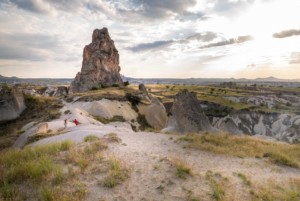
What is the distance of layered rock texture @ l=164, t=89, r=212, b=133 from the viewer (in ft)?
109

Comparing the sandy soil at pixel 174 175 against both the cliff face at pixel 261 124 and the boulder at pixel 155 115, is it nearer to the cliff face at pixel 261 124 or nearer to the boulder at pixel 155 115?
the boulder at pixel 155 115

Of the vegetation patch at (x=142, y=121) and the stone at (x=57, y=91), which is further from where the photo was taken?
the stone at (x=57, y=91)

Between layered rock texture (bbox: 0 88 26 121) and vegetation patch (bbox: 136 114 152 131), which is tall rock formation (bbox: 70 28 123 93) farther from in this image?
layered rock texture (bbox: 0 88 26 121)

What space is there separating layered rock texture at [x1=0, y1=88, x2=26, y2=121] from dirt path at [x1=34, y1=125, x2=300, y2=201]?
108ft

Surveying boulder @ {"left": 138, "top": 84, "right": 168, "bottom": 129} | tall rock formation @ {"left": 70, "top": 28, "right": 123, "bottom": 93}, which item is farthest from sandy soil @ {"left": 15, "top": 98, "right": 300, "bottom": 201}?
tall rock formation @ {"left": 70, "top": 28, "right": 123, "bottom": 93}

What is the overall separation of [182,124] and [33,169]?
80.2ft

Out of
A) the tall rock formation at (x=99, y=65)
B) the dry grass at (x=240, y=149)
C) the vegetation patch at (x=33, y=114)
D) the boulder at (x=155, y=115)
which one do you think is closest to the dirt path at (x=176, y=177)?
the dry grass at (x=240, y=149)

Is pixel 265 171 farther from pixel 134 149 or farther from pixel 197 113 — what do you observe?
pixel 197 113

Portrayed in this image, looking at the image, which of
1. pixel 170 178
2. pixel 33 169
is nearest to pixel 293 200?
pixel 170 178

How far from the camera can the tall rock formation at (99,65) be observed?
94.8 m

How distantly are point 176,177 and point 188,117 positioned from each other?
22431 millimetres

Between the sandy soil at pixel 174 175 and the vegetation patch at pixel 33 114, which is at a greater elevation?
the sandy soil at pixel 174 175

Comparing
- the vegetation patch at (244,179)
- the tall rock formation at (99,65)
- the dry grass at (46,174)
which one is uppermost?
the tall rock formation at (99,65)

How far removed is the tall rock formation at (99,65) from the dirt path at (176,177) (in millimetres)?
76962
